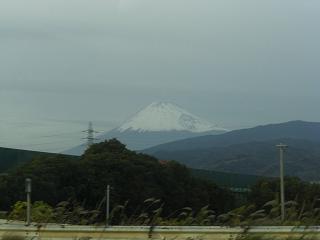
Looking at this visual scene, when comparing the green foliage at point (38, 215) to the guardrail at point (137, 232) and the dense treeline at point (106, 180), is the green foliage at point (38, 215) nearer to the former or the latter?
the guardrail at point (137, 232)

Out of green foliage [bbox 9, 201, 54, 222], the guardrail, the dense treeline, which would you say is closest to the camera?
the guardrail

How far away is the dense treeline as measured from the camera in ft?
181

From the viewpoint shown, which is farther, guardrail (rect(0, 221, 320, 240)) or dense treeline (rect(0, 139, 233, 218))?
dense treeline (rect(0, 139, 233, 218))

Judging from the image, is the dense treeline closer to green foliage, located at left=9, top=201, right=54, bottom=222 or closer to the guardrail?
green foliage, located at left=9, top=201, right=54, bottom=222

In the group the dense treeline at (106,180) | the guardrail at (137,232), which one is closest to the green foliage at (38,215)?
the guardrail at (137,232)

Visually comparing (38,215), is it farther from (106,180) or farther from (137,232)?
(106,180)

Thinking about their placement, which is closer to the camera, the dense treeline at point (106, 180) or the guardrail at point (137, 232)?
the guardrail at point (137, 232)

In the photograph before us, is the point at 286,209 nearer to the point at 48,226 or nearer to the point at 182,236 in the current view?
the point at 182,236

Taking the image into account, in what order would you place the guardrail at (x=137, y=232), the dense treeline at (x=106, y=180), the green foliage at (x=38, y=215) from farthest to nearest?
the dense treeline at (x=106, y=180)
the green foliage at (x=38, y=215)
the guardrail at (x=137, y=232)

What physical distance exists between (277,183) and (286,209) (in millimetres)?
69631

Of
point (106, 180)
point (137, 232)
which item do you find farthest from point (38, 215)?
point (106, 180)

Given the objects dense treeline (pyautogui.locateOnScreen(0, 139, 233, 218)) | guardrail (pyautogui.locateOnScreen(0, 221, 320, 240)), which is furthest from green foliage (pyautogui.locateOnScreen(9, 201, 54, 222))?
dense treeline (pyautogui.locateOnScreen(0, 139, 233, 218))

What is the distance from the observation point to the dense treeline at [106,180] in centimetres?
5512

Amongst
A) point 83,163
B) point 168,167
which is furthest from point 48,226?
point 168,167
